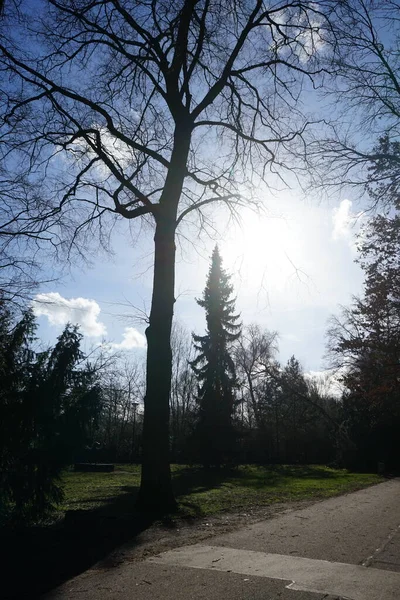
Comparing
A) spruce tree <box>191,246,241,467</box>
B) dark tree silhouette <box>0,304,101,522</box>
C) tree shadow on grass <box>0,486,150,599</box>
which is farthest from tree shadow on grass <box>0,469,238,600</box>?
spruce tree <box>191,246,241,467</box>

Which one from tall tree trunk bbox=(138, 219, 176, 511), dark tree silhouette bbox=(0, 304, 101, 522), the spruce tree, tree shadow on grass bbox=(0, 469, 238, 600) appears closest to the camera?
tree shadow on grass bbox=(0, 469, 238, 600)

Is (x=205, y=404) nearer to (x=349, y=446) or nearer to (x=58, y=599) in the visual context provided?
(x=349, y=446)

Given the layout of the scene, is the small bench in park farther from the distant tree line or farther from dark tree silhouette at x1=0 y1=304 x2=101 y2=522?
dark tree silhouette at x1=0 y1=304 x2=101 y2=522

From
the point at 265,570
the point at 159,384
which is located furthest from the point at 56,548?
the point at 159,384

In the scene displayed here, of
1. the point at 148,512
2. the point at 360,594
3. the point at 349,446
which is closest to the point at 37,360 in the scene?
the point at 148,512

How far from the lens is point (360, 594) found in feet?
15.3

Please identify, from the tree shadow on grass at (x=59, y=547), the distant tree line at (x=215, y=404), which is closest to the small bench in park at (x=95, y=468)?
the distant tree line at (x=215, y=404)

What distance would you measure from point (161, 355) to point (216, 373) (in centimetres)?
2441

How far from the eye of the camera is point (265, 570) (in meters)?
5.43

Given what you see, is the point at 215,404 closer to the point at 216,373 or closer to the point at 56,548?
the point at 216,373

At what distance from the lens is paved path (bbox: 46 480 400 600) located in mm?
4676

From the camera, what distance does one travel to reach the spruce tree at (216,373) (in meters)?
31.9

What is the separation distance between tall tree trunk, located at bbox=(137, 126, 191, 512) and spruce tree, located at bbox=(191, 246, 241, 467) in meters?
22.3

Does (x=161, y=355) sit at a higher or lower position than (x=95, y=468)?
higher
